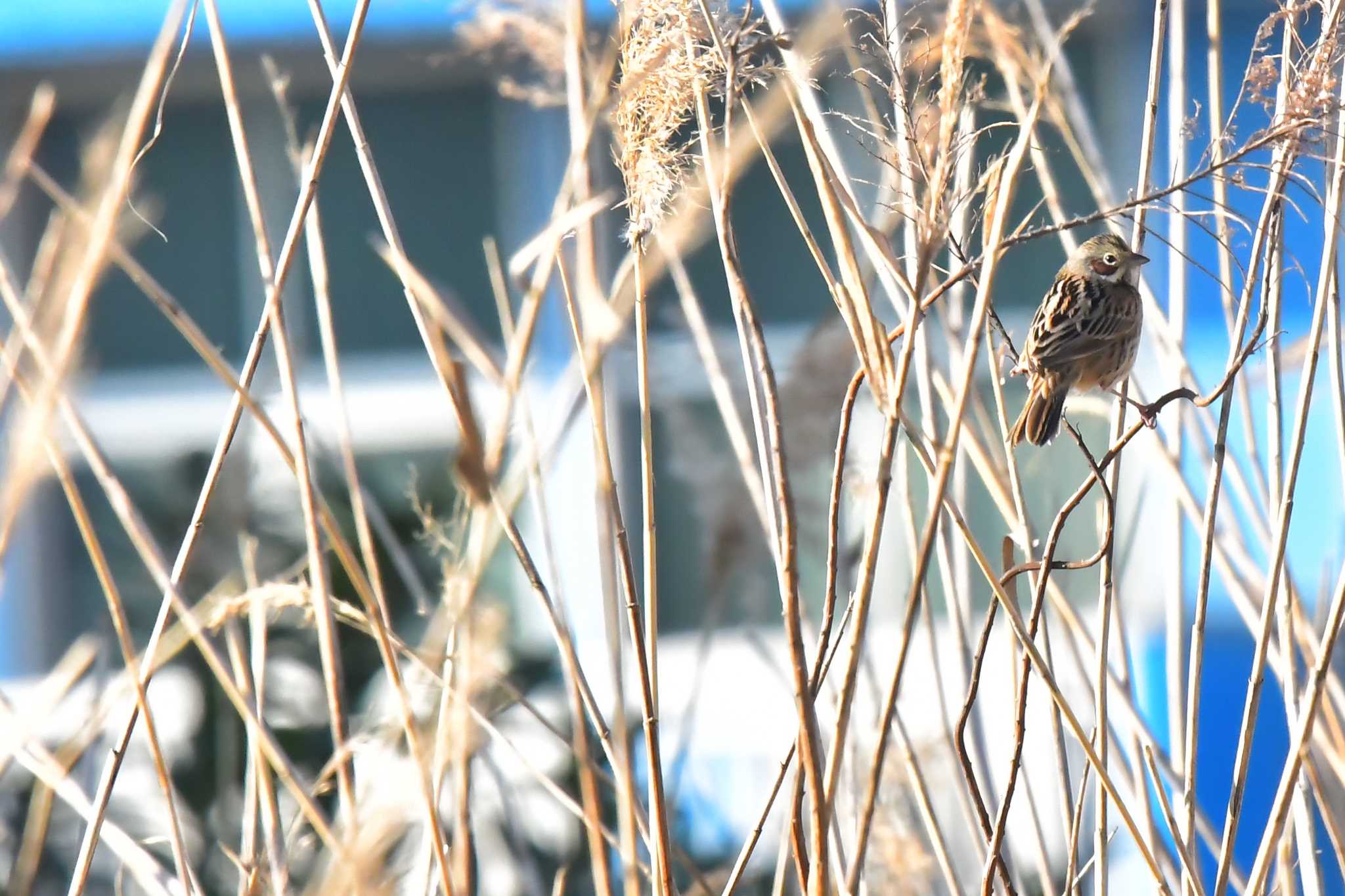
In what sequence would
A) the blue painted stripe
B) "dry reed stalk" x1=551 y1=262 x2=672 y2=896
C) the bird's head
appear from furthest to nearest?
the blue painted stripe → the bird's head → "dry reed stalk" x1=551 y1=262 x2=672 y2=896

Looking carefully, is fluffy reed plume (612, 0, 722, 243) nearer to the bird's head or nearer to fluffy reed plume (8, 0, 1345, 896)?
fluffy reed plume (8, 0, 1345, 896)

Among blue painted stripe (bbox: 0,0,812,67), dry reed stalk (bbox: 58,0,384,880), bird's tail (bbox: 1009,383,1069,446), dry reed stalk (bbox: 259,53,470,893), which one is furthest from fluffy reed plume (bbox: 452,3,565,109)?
blue painted stripe (bbox: 0,0,812,67)

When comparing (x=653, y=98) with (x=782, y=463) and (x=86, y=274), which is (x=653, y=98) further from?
(x=86, y=274)

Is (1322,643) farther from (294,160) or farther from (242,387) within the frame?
(294,160)

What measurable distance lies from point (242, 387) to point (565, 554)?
14.5 ft

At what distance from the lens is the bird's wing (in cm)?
160

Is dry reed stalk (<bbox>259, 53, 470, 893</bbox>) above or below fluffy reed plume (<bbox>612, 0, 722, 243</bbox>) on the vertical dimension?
below

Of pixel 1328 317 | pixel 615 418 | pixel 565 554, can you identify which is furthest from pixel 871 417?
pixel 1328 317

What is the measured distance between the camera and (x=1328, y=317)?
131 centimetres

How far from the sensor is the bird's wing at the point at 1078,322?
1.60 metres

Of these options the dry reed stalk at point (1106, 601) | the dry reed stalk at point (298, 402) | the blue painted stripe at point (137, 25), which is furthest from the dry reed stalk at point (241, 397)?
the blue painted stripe at point (137, 25)

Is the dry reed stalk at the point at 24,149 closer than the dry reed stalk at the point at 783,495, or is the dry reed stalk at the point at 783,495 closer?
the dry reed stalk at the point at 783,495

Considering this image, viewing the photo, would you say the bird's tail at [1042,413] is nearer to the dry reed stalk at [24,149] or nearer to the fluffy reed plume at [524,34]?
the fluffy reed plume at [524,34]

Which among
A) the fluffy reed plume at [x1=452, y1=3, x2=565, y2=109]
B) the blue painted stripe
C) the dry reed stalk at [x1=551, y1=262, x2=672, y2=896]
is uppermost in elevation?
the blue painted stripe
